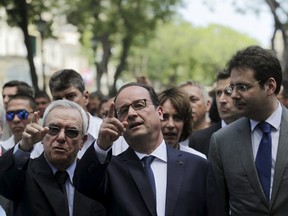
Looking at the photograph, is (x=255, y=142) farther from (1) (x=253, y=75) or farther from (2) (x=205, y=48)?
(2) (x=205, y=48)

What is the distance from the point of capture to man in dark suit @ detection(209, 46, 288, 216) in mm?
4828

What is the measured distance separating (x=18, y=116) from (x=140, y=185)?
9.55ft

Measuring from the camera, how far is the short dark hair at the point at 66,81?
24.4 feet

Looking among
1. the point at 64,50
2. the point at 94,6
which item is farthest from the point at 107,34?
the point at 64,50

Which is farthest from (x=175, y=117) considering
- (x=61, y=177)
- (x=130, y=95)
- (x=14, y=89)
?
(x=14, y=89)

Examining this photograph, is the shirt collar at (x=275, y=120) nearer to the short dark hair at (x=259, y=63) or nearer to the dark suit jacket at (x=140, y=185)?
the short dark hair at (x=259, y=63)

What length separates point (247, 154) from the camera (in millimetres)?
4969

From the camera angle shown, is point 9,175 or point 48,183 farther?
point 48,183

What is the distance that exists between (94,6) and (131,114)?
78.3 feet

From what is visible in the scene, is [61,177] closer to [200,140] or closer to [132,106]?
[132,106]

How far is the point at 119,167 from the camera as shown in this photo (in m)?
4.92

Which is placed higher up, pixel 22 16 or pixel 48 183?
pixel 48 183

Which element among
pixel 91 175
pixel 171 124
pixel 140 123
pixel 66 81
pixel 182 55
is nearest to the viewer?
pixel 91 175

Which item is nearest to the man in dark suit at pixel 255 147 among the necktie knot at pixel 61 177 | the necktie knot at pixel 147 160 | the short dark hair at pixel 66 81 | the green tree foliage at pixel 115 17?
the necktie knot at pixel 147 160
